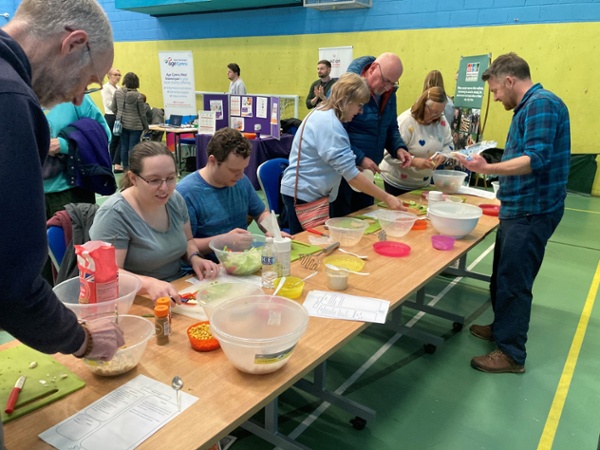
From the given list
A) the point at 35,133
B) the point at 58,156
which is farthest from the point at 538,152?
the point at 58,156

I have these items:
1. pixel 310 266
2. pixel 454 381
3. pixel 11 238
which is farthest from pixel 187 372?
pixel 454 381

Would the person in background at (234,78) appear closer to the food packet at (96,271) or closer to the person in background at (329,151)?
the person in background at (329,151)

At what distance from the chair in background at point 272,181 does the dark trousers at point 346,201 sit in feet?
1.32

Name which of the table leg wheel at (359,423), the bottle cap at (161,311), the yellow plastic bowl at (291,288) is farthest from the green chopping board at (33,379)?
the table leg wheel at (359,423)

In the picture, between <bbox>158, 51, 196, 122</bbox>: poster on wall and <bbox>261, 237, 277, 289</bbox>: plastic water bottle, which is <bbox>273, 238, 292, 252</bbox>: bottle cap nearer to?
<bbox>261, 237, 277, 289</bbox>: plastic water bottle

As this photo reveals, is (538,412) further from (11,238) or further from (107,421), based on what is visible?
(11,238)

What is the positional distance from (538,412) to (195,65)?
986cm

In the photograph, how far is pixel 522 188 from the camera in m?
2.27

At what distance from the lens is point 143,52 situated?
36.1ft

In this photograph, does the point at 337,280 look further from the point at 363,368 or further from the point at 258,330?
the point at 363,368

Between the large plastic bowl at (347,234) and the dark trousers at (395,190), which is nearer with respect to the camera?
the large plastic bowl at (347,234)

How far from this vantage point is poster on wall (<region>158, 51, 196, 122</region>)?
29.9 feet

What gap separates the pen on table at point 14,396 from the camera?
104 centimetres

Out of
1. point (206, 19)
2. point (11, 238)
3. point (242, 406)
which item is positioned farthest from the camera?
point (206, 19)
